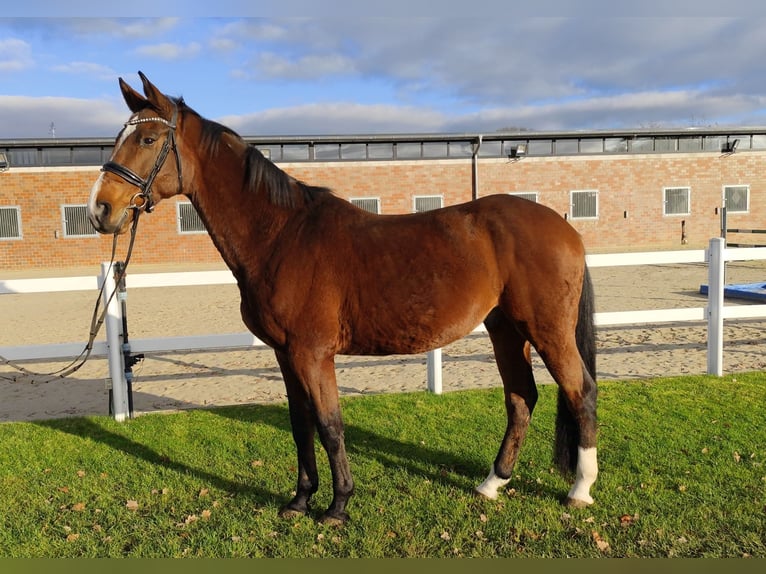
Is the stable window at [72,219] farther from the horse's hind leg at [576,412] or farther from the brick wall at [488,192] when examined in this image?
the horse's hind leg at [576,412]

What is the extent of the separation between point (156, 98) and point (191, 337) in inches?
116

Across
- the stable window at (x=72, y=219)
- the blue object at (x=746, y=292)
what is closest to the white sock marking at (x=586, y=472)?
the blue object at (x=746, y=292)

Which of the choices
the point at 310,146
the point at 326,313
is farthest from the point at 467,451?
the point at 310,146

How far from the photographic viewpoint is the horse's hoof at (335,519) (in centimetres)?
308

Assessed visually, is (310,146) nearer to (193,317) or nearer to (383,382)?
(193,317)

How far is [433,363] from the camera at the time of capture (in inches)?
218

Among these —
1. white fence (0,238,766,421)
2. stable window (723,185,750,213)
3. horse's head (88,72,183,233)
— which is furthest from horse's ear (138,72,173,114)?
stable window (723,185,750,213)

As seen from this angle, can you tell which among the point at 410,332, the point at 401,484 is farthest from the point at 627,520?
the point at 410,332

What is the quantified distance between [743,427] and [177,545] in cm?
423

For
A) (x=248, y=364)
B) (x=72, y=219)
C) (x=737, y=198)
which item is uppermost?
(x=737, y=198)

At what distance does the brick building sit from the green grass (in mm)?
18412

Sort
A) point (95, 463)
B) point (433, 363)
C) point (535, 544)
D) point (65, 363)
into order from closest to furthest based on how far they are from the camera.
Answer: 1. point (535, 544)
2. point (95, 463)
3. point (433, 363)
4. point (65, 363)

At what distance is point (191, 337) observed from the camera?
534cm

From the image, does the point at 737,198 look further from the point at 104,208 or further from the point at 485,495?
the point at 104,208
